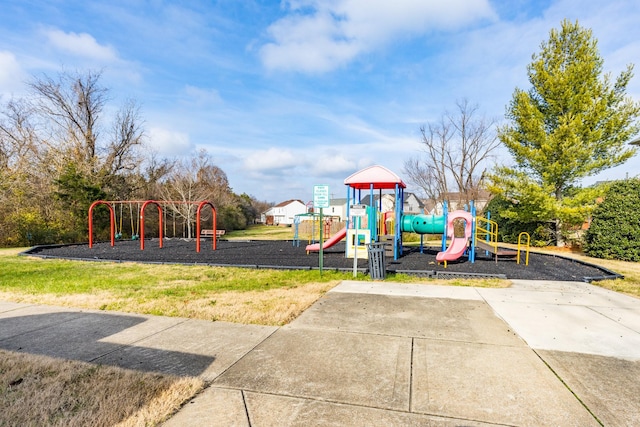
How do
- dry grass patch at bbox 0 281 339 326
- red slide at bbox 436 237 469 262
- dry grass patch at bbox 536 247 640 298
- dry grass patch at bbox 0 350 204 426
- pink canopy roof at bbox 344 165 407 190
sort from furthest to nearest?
1. pink canopy roof at bbox 344 165 407 190
2. red slide at bbox 436 237 469 262
3. dry grass patch at bbox 536 247 640 298
4. dry grass patch at bbox 0 281 339 326
5. dry grass patch at bbox 0 350 204 426

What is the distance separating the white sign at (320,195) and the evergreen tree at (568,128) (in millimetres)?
12359

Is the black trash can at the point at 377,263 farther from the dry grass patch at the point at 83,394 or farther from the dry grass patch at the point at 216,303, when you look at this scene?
the dry grass patch at the point at 83,394

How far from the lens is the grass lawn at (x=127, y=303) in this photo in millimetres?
2514

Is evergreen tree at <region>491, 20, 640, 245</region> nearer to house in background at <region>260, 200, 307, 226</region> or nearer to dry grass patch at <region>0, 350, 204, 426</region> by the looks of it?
dry grass patch at <region>0, 350, 204, 426</region>

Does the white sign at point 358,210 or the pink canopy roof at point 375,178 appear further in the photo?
the pink canopy roof at point 375,178

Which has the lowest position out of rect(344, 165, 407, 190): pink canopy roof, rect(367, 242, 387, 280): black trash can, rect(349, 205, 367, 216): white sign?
rect(367, 242, 387, 280): black trash can

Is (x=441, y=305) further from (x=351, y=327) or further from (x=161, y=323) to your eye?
(x=161, y=323)

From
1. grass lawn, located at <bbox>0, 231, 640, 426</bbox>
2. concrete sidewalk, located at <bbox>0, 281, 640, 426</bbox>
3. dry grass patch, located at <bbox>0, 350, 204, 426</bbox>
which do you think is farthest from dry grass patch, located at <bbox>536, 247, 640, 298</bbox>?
dry grass patch, located at <bbox>0, 350, 204, 426</bbox>

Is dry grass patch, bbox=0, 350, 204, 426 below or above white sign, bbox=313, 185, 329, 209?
below

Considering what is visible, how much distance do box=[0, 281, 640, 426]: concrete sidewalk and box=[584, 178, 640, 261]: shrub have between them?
801 cm

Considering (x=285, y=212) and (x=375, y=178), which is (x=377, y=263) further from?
(x=285, y=212)

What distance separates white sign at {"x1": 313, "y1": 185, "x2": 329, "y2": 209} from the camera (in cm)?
807

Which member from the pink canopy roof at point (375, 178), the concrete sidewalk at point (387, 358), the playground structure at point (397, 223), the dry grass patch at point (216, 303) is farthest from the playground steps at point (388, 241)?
the concrete sidewalk at point (387, 358)

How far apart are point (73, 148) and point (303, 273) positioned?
22.8 m
